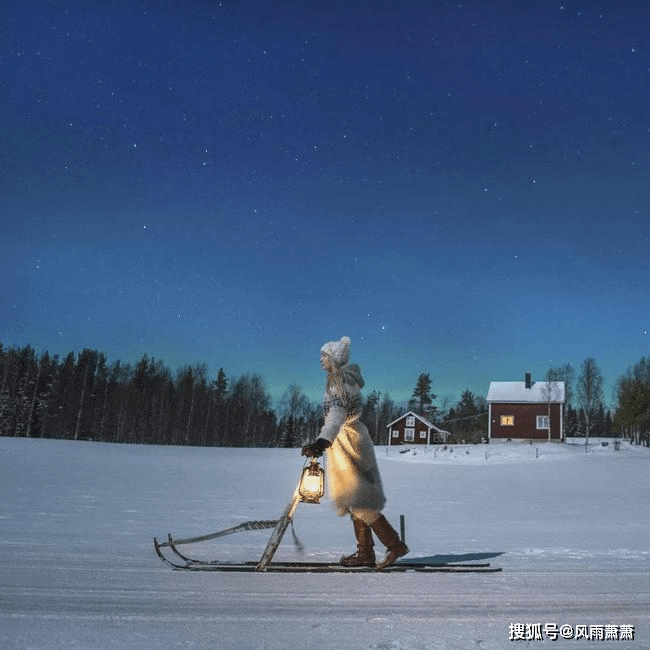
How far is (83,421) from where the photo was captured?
73375 millimetres

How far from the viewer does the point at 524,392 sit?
192 feet

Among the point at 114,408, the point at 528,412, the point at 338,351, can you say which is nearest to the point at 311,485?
the point at 338,351

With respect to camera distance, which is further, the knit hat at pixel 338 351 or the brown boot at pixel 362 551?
the knit hat at pixel 338 351

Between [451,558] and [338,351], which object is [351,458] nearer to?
[338,351]

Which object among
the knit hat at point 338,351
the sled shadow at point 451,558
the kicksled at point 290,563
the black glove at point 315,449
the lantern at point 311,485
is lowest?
the sled shadow at point 451,558

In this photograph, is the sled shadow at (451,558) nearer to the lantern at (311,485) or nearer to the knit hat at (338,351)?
the lantern at (311,485)

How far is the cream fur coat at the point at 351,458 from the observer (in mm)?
5203

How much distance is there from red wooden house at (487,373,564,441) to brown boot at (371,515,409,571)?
55.3 metres

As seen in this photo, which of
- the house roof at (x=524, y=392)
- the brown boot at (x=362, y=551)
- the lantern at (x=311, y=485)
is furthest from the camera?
the house roof at (x=524, y=392)

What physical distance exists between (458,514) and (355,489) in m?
7.12

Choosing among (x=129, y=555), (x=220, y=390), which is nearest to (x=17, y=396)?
(x=220, y=390)

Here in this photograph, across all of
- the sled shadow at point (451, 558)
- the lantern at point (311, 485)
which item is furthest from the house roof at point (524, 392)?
the lantern at point (311, 485)

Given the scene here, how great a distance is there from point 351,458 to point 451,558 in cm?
158

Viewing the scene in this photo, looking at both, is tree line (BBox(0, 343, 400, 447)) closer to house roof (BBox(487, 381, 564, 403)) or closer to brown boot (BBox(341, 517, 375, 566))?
house roof (BBox(487, 381, 564, 403))
